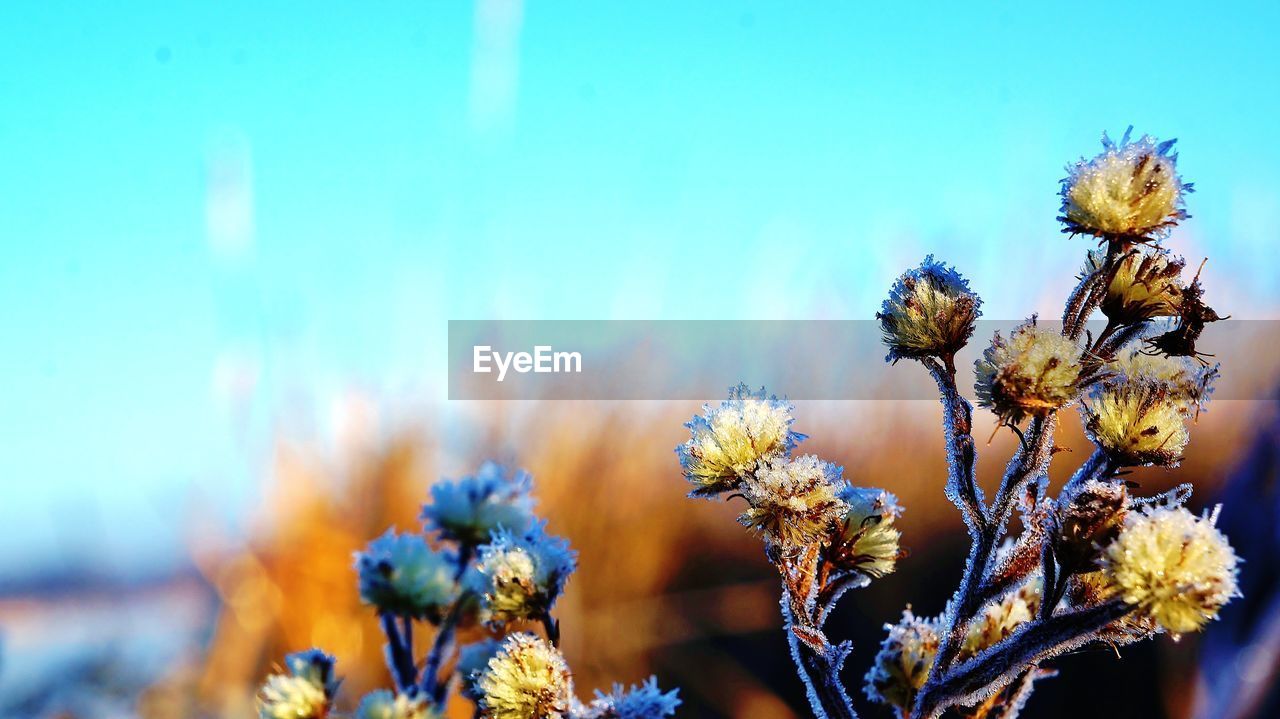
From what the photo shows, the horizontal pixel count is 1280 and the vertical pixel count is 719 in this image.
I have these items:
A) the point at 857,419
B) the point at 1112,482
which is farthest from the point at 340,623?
the point at 1112,482

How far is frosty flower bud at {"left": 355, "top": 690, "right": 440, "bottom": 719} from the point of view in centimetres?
46

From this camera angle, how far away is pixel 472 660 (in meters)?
0.54

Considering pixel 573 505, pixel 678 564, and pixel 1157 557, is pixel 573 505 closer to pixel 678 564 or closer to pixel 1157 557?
pixel 678 564

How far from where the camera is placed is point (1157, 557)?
1.12 ft

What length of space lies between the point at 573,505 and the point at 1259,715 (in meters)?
1.31

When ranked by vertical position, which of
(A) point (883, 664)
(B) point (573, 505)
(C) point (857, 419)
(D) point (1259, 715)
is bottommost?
(D) point (1259, 715)

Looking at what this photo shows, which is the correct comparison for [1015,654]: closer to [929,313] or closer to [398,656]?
[929,313]

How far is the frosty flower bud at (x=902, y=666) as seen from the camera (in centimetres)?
45

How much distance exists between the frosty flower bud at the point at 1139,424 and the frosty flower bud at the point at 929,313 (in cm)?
7

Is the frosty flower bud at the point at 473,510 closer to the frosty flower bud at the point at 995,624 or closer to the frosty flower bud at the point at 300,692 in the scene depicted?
the frosty flower bud at the point at 300,692

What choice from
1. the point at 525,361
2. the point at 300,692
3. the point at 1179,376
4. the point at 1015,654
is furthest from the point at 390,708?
the point at 525,361

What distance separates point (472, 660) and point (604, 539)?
4.85ft

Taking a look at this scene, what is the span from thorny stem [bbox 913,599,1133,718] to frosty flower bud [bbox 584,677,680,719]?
11 centimetres

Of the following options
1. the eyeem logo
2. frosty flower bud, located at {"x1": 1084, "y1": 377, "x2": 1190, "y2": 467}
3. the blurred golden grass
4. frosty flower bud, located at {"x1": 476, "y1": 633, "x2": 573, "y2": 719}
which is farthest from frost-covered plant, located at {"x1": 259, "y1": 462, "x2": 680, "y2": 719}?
the blurred golden grass
